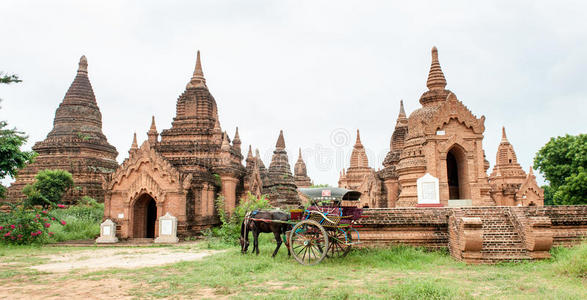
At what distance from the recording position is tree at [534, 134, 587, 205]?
28391 millimetres

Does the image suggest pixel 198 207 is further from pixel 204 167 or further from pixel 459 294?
pixel 459 294

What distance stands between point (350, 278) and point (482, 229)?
429 cm

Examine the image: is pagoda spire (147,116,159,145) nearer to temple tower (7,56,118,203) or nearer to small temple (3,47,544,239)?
small temple (3,47,544,239)

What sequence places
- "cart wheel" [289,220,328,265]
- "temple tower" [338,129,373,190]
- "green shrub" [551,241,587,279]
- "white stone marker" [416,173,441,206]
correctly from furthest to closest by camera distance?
"temple tower" [338,129,373,190] < "white stone marker" [416,173,441,206] < "cart wheel" [289,220,328,265] < "green shrub" [551,241,587,279]

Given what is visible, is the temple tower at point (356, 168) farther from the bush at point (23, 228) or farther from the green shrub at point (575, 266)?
the green shrub at point (575, 266)

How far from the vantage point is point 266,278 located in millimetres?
7738

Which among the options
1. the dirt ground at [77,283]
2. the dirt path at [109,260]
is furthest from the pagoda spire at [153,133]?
the dirt ground at [77,283]

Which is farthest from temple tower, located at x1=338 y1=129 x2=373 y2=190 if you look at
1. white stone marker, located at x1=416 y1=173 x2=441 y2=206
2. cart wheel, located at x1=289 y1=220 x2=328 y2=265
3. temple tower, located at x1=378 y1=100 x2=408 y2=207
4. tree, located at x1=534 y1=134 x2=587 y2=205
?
cart wheel, located at x1=289 y1=220 x2=328 y2=265

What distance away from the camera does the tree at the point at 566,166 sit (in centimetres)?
2839

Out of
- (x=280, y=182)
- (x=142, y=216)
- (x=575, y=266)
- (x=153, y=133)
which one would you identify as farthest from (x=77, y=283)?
(x=153, y=133)

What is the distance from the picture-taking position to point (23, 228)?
16.6m

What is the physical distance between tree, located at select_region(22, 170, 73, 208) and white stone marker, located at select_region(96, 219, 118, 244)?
8343 mm

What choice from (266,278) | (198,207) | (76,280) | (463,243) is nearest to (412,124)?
(463,243)

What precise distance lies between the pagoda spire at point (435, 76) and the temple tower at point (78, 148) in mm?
21271
